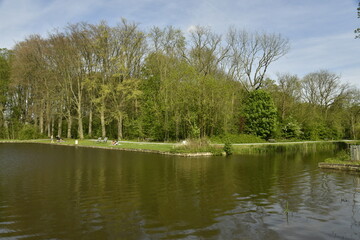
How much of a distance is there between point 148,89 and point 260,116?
62.2 ft

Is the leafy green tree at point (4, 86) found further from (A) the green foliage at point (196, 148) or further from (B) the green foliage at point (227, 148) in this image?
(B) the green foliage at point (227, 148)

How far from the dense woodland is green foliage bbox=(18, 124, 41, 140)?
161 millimetres

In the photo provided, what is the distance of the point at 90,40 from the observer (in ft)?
153

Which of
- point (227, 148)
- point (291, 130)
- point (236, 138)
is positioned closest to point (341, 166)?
point (227, 148)

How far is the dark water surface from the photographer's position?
8.00 meters

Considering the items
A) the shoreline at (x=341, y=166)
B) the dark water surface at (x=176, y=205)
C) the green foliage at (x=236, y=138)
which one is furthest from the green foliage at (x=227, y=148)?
the dark water surface at (x=176, y=205)

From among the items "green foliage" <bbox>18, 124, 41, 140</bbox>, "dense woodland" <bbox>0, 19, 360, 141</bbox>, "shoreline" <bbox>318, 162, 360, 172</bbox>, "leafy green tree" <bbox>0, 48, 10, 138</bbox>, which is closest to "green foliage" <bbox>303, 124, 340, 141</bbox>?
"dense woodland" <bbox>0, 19, 360, 141</bbox>

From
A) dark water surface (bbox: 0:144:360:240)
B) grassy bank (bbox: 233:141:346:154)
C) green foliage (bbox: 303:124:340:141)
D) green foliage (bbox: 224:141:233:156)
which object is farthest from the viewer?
green foliage (bbox: 303:124:340:141)

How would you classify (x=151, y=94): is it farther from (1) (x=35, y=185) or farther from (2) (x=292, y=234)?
(2) (x=292, y=234)

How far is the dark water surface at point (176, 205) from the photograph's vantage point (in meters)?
8.00

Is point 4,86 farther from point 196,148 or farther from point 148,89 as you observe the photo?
point 196,148

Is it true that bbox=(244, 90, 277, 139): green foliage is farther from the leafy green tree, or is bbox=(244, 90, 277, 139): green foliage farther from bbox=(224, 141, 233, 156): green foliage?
the leafy green tree

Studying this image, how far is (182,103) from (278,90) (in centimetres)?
2792

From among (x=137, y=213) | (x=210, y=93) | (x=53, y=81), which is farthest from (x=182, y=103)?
(x=137, y=213)
